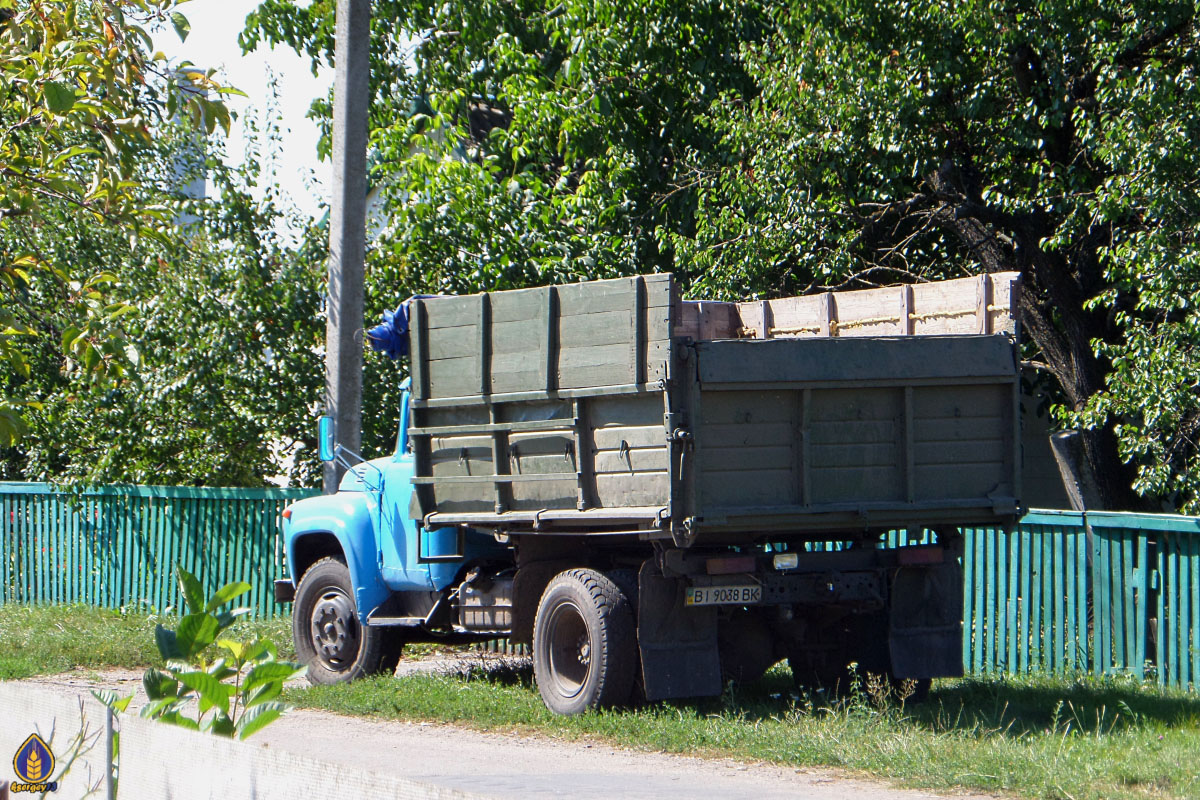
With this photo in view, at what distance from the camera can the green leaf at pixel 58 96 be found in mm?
A: 6547

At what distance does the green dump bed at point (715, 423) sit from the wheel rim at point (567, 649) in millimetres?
573

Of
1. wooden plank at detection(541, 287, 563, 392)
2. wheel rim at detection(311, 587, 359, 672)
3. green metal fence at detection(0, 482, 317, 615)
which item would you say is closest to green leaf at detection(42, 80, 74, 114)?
wooden plank at detection(541, 287, 563, 392)

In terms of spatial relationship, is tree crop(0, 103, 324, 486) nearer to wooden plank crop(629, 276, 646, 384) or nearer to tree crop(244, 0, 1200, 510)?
tree crop(244, 0, 1200, 510)

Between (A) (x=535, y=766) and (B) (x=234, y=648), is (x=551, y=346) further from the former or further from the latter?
(B) (x=234, y=648)

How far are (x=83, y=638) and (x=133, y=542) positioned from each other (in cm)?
284

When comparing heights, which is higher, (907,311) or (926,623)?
(907,311)

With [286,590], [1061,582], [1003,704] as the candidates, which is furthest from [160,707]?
[1061,582]

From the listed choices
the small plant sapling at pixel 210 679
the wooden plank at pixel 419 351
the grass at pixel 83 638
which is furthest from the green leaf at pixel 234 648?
the grass at pixel 83 638

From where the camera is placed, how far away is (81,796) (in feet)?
18.6

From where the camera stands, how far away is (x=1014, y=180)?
12.8 metres

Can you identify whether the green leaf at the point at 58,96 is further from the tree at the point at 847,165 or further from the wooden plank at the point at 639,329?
the tree at the point at 847,165

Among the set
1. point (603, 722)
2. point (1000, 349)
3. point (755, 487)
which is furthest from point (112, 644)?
point (1000, 349)

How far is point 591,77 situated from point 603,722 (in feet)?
29.5

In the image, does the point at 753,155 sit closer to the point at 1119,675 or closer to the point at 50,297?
the point at 1119,675
